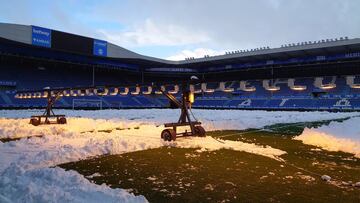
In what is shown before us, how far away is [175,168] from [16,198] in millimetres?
3652

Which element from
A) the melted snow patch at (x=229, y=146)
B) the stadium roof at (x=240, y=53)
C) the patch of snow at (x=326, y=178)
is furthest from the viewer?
the stadium roof at (x=240, y=53)

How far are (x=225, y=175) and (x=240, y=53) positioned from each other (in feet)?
153

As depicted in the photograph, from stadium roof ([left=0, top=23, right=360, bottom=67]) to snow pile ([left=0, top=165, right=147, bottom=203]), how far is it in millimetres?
37907

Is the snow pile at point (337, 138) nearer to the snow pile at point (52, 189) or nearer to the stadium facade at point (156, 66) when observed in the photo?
the snow pile at point (52, 189)

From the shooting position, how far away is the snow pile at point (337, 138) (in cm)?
1068

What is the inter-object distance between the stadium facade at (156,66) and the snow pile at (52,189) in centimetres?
3163

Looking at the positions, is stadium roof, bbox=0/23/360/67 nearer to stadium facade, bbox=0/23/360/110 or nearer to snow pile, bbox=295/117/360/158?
stadium facade, bbox=0/23/360/110

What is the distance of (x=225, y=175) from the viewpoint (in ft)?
23.1

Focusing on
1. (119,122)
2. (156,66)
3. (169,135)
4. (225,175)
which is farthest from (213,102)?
(225,175)

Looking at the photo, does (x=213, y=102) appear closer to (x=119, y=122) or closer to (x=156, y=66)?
(x=156, y=66)

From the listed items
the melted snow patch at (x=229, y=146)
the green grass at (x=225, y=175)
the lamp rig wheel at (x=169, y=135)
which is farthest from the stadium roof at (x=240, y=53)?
the green grass at (x=225, y=175)

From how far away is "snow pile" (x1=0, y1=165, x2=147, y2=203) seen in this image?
15.7 ft

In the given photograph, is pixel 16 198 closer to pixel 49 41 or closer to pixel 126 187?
pixel 126 187

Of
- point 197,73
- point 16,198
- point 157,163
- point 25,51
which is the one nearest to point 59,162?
point 157,163
